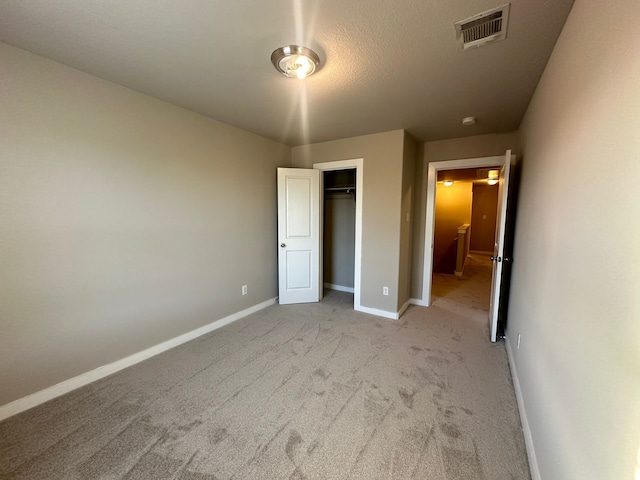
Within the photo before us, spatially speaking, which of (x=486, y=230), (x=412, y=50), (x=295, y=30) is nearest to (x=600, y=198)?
(x=412, y=50)

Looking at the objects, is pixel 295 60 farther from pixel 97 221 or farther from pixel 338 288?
pixel 338 288

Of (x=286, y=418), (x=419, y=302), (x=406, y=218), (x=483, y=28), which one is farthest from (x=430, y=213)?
(x=286, y=418)

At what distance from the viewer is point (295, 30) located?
150 cm

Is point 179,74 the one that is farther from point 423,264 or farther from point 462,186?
point 462,186

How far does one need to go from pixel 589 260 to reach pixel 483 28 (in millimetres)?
1359

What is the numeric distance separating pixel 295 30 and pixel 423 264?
328 cm

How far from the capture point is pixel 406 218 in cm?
350

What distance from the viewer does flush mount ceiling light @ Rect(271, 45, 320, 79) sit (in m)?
1.65

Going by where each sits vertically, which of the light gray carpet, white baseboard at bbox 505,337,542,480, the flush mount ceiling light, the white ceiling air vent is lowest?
the light gray carpet

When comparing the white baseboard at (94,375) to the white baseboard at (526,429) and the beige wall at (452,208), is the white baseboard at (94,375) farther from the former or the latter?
the beige wall at (452,208)

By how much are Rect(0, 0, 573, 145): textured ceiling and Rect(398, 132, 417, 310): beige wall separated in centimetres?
76

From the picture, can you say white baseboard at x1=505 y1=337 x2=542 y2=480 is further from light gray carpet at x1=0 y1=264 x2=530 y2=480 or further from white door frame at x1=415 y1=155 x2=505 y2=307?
white door frame at x1=415 y1=155 x2=505 y2=307

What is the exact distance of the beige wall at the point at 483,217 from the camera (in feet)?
27.0

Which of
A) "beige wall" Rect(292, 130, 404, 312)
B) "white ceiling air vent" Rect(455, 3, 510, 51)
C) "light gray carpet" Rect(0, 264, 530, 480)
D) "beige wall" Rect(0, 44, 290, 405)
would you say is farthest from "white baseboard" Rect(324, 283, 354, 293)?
"white ceiling air vent" Rect(455, 3, 510, 51)
